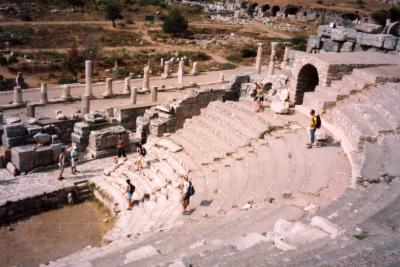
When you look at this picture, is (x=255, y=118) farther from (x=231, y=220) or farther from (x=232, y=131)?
(x=231, y=220)

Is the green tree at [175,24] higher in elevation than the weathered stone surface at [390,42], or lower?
lower

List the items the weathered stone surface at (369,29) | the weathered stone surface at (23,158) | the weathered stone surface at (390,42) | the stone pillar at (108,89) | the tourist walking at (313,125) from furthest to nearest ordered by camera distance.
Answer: the stone pillar at (108,89), the weathered stone surface at (369,29), the weathered stone surface at (390,42), the weathered stone surface at (23,158), the tourist walking at (313,125)

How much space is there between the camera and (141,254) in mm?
9062

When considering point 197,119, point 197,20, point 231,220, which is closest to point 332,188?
point 231,220

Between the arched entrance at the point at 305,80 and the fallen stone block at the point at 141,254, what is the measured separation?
43.2 feet

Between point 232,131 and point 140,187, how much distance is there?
4.07 m

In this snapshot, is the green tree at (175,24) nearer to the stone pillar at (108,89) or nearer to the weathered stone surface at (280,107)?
the stone pillar at (108,89)

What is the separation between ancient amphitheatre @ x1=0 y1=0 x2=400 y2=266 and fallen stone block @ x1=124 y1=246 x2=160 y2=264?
21 mm

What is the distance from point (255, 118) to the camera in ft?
60.2

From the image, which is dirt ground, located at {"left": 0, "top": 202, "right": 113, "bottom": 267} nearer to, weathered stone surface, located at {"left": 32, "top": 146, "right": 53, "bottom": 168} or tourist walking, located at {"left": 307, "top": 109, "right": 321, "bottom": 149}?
weathered stone surface, located at {"left": 32, "top": 146, "right": 53, "bottom": 168}

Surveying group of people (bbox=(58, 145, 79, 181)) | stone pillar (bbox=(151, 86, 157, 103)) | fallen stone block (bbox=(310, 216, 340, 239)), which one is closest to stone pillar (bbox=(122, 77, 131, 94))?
stone pillar (bbox=(151, 86, 157, 103))

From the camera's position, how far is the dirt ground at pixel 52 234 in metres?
12.6

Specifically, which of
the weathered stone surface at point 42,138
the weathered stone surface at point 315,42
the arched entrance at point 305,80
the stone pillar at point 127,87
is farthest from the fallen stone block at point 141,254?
the weathered stone surface at point 315,42

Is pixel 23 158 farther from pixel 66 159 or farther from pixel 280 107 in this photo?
pixel 280 107
